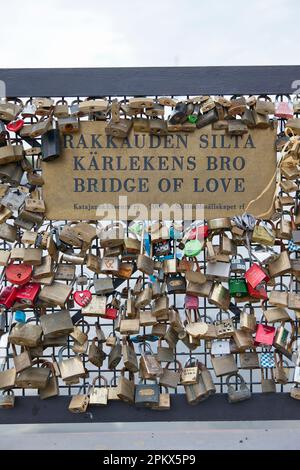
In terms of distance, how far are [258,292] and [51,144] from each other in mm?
1501

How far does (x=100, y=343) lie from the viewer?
3.73 m

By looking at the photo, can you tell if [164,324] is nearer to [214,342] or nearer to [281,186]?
[214,342]

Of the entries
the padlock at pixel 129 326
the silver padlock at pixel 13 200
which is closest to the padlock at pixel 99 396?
the padlock at pixel 129 326

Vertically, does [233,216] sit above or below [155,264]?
above

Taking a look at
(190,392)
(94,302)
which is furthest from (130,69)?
(190,392)

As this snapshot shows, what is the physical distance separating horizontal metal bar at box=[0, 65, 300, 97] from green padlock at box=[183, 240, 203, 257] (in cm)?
90

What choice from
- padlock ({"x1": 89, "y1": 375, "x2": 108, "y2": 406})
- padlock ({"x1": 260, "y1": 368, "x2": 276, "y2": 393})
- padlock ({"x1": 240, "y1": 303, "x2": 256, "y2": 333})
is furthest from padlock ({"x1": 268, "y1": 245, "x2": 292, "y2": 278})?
padlock ({"x1": 89, "y1": 375, "x2": 108, "y2": 406})

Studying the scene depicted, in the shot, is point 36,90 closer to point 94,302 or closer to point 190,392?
point 94,302

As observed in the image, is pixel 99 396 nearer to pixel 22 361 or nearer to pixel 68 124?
pixel 22 361

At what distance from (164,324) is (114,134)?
3.85 feet

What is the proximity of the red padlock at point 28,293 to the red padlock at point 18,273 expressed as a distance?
0.04 m

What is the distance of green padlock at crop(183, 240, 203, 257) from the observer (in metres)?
3.56

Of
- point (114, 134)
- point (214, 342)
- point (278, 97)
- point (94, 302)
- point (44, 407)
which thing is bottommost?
point (44, 407)

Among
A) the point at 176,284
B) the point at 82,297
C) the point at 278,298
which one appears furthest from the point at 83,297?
the point at 278,298
